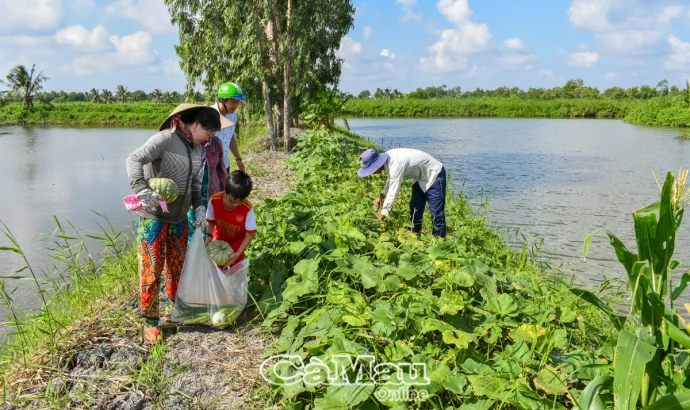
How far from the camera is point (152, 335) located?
3.31m

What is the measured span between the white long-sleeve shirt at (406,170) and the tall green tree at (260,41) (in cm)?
889

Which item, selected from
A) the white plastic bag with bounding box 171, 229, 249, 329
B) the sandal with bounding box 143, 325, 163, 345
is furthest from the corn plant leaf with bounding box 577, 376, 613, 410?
the sandal with bounding box 143, 325, 163, 345

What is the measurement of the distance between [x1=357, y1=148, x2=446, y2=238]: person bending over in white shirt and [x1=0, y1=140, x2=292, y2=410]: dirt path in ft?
7.10

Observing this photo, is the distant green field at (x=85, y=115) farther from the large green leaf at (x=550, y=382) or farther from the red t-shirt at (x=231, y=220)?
the large green leaf at (x=550, y=382)

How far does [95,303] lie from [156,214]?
4.13 ft

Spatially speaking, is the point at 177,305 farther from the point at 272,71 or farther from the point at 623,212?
the point at 272,71

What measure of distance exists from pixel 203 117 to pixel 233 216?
2.63 feet

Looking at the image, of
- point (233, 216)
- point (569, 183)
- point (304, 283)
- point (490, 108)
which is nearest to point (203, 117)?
point (233, 216)

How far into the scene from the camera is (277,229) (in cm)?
477

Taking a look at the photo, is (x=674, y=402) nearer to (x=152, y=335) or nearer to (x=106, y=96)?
(x=152, y=335)

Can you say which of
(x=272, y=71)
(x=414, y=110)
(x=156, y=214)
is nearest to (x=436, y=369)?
(x=156, y=214)

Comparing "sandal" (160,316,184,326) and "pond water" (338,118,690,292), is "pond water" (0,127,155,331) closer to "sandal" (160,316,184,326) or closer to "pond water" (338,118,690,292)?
"sandal" (160,316,184,326)

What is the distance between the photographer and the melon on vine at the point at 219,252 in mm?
3551

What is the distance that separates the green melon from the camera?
125 inches
